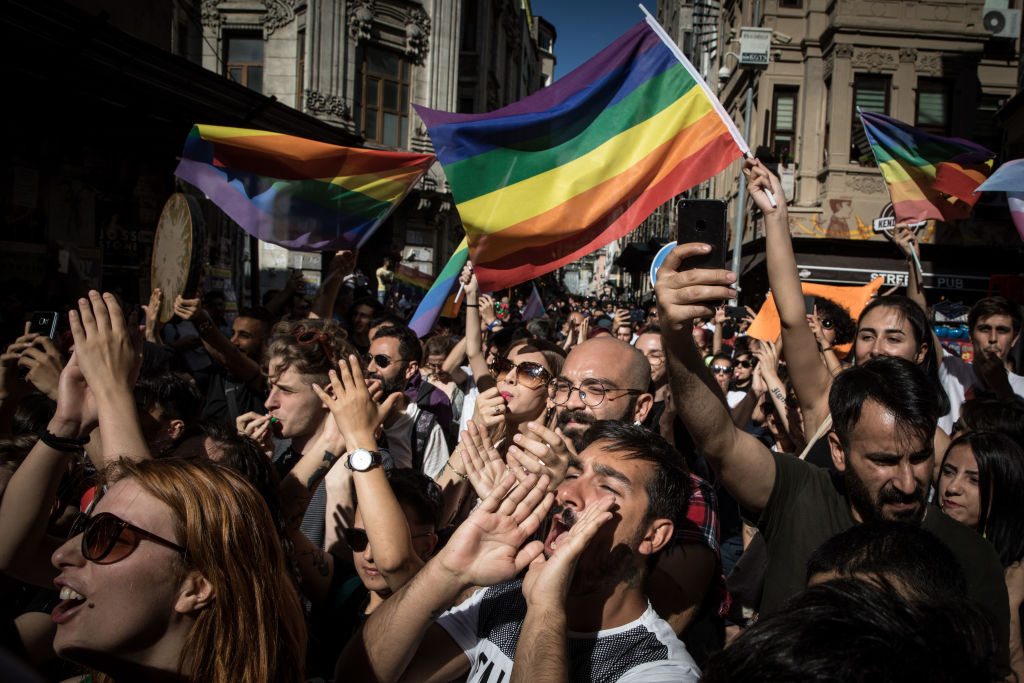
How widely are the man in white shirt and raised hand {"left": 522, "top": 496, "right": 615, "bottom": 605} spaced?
3.49 m

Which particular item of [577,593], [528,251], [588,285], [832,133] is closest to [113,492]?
[577,593]

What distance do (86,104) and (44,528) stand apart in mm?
8857

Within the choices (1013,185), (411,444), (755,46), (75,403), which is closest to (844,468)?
(411,444)

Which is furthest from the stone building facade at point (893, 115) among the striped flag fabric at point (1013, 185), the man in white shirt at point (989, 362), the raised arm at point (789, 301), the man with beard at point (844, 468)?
the man with beard at point (844, 468)

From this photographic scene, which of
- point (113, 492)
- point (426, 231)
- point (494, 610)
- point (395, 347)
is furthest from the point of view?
point (426, 231)

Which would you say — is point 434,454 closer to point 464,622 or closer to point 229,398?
point 229,398

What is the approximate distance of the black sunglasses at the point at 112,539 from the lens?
1.62 meters

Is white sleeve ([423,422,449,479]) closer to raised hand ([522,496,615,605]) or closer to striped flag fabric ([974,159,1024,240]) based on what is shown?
raised hand ([522,496,615,605])

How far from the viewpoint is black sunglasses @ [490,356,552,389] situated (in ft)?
11.7

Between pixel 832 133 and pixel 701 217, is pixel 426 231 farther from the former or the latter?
pixel 701 217

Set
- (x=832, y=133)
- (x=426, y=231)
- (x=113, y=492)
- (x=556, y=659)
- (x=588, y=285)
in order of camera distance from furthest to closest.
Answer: (x=588, y=285) → (x=426, y=231) → (x=832, y=133) → (x=113, y=492) → (x=556, y=659)

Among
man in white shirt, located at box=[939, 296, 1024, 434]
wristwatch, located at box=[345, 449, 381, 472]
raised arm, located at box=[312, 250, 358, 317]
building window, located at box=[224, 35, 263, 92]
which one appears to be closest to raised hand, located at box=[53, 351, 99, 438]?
wristwatch, located at box=[345, 449, 381, 472]

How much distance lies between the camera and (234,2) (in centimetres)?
1953

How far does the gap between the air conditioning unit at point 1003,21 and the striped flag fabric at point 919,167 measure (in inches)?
612
